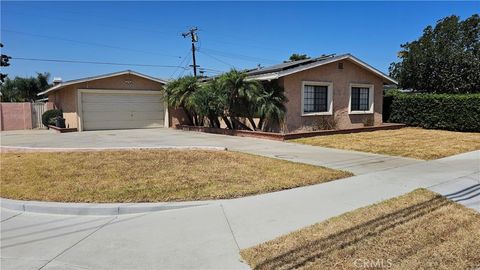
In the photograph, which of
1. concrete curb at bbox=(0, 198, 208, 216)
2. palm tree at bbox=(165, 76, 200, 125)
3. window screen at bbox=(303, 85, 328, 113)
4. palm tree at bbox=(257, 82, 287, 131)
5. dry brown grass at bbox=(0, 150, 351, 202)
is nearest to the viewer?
concrete curb at bbox=(0, 198, 208, 216)

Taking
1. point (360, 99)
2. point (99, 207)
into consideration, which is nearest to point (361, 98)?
point (360, 99)

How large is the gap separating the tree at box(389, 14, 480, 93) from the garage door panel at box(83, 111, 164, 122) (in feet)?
55.0

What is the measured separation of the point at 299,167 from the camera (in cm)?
916

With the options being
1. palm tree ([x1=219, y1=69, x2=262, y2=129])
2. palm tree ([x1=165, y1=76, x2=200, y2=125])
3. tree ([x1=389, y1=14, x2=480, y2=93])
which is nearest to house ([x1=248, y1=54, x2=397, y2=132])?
palm tree ([x1=219, y1=69, x2=262, y2=129])

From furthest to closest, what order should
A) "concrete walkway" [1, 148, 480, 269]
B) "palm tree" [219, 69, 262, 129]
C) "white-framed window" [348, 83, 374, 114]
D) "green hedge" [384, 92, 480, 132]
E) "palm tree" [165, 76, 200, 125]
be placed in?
1. "palm tree" [165, 76, 200, 125]
2. "white-framed window" [348, 83, 374, 114]
3. "green hedge" [384, 92, 480, 132]
4. "palm tree" [219, 69, 262, 129]
5. "concrete walkway" [1, 148, 480, 269]

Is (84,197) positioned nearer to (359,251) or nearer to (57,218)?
(57,218)

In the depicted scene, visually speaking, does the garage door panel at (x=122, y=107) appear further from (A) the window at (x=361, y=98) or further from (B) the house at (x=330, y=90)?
(A) the window at (x=361, y=98)

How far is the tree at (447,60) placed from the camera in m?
22.6

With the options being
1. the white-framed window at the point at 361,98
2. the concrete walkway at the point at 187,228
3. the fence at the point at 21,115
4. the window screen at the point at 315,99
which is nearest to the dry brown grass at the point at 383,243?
the concrete walkway at the point at 187,228

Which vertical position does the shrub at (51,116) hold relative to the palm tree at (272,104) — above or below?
below

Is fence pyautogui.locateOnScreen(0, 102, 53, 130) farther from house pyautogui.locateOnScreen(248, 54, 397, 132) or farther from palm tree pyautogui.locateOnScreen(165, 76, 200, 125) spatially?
house pyautogui.locateOnScreen(248, 54, 397, 132)

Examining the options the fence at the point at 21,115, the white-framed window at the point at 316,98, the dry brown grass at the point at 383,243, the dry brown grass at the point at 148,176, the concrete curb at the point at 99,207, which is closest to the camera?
the dry brown grass at the point at 383,243

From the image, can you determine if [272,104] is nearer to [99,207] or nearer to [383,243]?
[99,207]

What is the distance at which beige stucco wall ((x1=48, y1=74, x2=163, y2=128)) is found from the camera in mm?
22109
